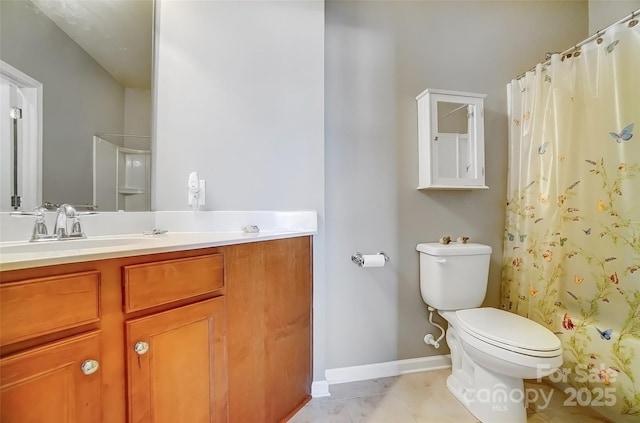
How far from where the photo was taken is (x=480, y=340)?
3.83ft

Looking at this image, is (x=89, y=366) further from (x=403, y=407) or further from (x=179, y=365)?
(x=403, y=407)

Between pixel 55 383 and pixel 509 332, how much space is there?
1.57 meters

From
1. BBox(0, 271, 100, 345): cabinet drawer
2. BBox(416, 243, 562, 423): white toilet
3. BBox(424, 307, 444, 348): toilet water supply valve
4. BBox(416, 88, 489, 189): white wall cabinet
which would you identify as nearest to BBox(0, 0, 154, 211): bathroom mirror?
BBox(0, 271, 100, 345): cabinet drawer

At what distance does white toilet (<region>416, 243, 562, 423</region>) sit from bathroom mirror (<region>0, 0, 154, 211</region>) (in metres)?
1.62

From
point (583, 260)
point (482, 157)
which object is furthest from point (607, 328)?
point (482, 157)

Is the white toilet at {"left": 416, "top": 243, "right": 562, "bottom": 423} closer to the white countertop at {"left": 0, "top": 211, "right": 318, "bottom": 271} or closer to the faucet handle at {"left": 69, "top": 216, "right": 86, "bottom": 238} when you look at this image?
the white countertop at {"left": 0, "top": 211, "right": 318, "bottom": 271}

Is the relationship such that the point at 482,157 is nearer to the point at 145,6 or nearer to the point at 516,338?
the point at 516,338

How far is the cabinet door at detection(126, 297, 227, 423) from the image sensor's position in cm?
72

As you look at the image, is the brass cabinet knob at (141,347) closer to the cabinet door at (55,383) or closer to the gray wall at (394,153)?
the cabinet door at (55,383)

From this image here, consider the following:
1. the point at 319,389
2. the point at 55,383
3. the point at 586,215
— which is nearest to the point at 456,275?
the point at 586,215

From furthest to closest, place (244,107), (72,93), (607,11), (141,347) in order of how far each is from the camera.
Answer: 1. (607,11)
2. (244,107)
3. (72,93)
4. (141,347)

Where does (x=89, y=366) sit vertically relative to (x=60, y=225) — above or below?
below

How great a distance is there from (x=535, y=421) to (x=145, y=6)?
9.19ft

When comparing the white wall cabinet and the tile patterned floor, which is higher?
the white wall cabinet
